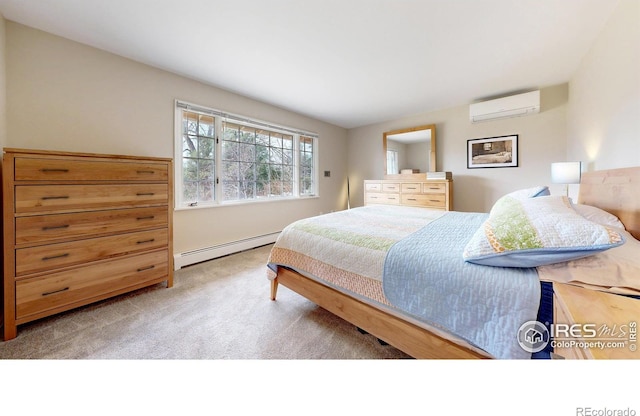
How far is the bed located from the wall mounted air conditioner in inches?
72.3

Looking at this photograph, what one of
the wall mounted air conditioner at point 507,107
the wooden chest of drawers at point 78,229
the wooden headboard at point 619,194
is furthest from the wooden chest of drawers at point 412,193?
the wooden chest of drawers at point 78,229

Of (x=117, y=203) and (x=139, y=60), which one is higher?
(x=139, y=60)

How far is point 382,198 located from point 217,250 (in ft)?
9.81

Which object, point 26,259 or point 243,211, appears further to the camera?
point 243,211

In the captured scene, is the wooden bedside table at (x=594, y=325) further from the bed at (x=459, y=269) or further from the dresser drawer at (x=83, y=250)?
the dresser drawer at (x=83, y=250)

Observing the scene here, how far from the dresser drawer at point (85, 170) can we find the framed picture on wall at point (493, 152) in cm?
433

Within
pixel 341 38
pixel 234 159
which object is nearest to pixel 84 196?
pixel 234 159

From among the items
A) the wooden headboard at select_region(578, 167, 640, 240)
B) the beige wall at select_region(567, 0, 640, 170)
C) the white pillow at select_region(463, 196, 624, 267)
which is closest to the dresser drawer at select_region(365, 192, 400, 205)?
the beige wall at select_region(567, 0, 640, 170)

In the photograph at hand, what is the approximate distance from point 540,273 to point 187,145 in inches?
133

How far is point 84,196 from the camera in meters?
1.72
